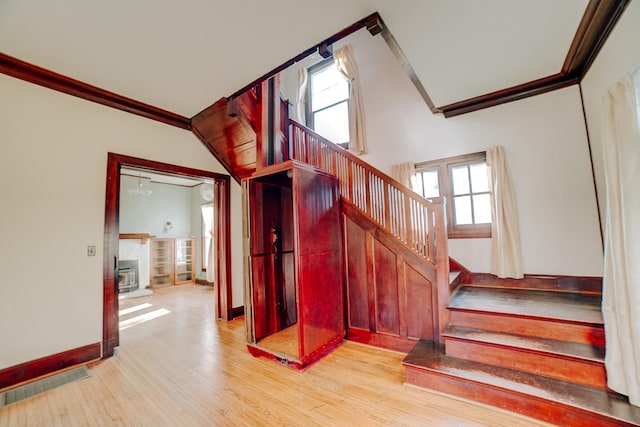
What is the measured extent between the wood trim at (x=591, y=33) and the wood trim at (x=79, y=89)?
4.47m

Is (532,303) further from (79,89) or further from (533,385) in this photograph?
(79,89)

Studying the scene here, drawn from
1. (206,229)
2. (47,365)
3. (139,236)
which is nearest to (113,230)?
(47,365)

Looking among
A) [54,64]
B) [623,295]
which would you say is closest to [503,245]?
[623,295]

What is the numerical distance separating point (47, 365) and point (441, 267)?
13.2 feet

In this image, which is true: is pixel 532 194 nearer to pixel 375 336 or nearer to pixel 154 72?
pixel 375 336

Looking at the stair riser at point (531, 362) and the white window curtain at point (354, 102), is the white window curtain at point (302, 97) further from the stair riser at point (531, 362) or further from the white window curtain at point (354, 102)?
the stair riser at point (531, 362)

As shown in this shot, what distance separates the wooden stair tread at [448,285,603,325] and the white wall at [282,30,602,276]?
43cm

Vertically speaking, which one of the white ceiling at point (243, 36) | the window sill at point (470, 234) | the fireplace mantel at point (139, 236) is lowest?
the window sill at point (470, 234)

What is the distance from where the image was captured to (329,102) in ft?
18.0

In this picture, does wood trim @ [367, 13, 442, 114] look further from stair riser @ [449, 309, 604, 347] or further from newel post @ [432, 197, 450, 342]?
stair riser @ [449, 309, 604, 347]

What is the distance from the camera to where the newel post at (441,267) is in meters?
2.55

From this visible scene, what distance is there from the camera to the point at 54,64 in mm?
2479

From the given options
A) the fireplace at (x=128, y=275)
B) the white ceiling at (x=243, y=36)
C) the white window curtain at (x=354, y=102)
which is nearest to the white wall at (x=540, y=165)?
the white ceiling at (x=243, y=36)

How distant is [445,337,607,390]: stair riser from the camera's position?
6.00ft
